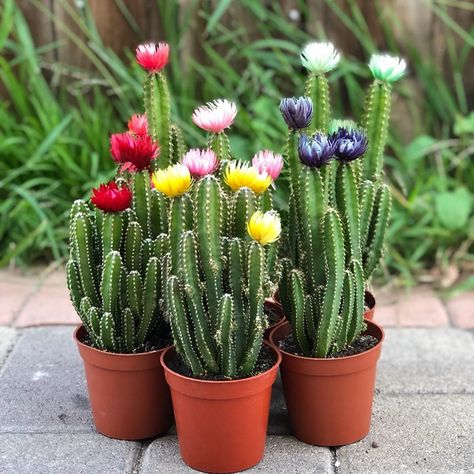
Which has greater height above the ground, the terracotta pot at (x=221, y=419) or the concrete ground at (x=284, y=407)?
the terracotta pot at (x=221, y=419)

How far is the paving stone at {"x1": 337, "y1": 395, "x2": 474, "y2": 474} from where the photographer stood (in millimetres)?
2510

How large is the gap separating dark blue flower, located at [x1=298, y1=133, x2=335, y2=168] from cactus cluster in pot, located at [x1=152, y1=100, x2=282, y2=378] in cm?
12

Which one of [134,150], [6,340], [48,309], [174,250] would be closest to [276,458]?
[174,250]

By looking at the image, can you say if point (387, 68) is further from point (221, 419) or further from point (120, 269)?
point (221, 419)

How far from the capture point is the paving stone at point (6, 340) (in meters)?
3.23

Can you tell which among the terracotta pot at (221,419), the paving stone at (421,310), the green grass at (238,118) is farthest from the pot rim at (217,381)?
the green grass at (238,118)

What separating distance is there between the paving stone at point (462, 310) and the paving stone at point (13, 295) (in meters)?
1.83

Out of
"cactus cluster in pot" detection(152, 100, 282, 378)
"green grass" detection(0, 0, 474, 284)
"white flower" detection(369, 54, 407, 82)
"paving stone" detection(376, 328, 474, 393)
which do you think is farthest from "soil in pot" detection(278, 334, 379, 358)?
"green grass" detection(0, 0, 474, 284)

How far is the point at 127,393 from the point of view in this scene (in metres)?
2.57

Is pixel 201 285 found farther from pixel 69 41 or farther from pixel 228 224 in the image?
pixel 69 41

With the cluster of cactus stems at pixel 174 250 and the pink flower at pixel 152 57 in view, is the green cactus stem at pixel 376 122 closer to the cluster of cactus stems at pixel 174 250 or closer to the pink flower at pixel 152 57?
the cluster of cactus stems at pixel 174 250

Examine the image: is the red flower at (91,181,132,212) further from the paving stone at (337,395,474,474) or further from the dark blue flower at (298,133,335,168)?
the paving stone at (337,395,474,474)

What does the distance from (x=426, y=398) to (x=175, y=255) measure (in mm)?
1104

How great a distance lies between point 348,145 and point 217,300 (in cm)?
56
